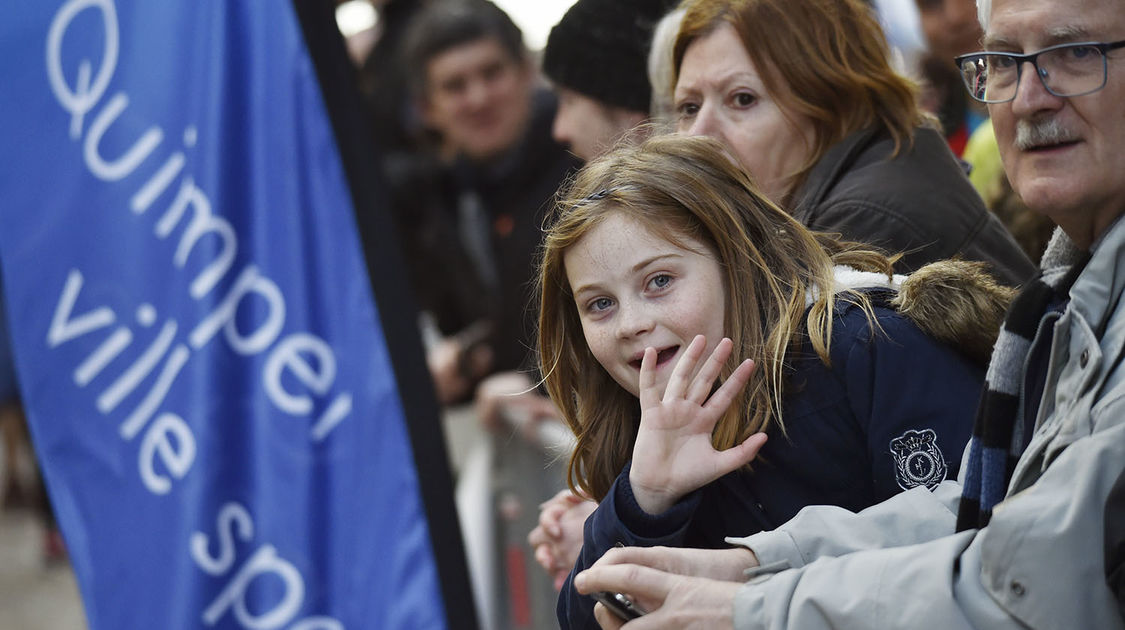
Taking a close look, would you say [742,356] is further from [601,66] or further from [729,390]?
[601,66]

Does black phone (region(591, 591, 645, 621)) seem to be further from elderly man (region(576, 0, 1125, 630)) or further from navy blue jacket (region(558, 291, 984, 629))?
navy blue jacket (region(558, 291, 984, 629))

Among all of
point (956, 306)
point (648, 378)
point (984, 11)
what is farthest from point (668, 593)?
point (984, 11)

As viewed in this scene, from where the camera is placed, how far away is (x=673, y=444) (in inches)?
86.4

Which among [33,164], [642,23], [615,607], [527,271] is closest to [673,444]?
[615,607]

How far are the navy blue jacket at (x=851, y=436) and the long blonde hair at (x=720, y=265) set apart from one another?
4 centimetres

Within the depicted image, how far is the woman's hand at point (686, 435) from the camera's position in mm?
2162

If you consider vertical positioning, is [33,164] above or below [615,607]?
above

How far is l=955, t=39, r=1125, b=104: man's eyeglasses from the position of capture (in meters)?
1.87

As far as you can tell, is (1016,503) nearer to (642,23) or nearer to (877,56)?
(877,56)

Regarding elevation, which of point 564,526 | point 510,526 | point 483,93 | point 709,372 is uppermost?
point 709,372

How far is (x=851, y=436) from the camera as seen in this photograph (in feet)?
7.64

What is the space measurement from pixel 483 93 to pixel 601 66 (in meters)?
1.80

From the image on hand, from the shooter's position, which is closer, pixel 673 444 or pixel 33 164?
pixel 673 444

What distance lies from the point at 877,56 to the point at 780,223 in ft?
2.29
